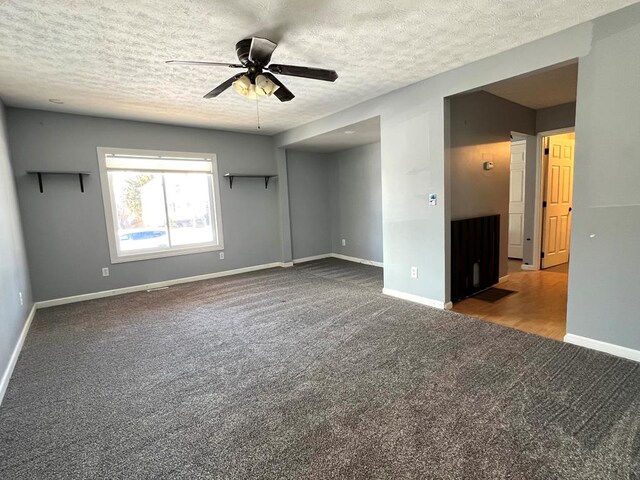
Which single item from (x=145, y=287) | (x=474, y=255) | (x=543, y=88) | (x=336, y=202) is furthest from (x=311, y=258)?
(x=543, y=88)

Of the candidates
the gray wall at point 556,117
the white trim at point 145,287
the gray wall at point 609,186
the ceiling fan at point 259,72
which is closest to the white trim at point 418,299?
the gray wall at point 609,186

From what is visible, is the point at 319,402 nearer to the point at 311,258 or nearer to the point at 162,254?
the point at 162,254

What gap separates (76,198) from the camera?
4.29 metres

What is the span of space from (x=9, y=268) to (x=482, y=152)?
5251 mm

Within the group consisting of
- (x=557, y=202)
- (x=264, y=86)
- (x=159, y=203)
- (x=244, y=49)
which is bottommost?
(x=557, y=202)

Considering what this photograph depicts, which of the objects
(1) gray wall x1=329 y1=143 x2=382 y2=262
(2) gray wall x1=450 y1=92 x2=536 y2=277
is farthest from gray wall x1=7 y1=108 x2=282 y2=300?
(2) gray wall x1=450 y1=92 x2=536 y2=277

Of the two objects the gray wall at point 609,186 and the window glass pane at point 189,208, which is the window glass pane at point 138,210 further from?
the gray wall at point 609,186

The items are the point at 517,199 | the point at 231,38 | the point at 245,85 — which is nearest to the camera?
the point at 231,38

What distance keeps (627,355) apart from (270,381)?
8.57 feet

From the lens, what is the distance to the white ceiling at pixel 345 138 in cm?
449

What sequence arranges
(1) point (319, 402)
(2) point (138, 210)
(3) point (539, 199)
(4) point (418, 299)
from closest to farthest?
1. (1) point (319, 402)
2. (4) point (418, 299)
3. (2) point (138, 210)
4. (3) point (539, 199)

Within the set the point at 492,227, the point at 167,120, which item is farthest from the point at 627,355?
the point at 167,120

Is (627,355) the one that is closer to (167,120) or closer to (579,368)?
(579,368)

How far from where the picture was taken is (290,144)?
566cm
